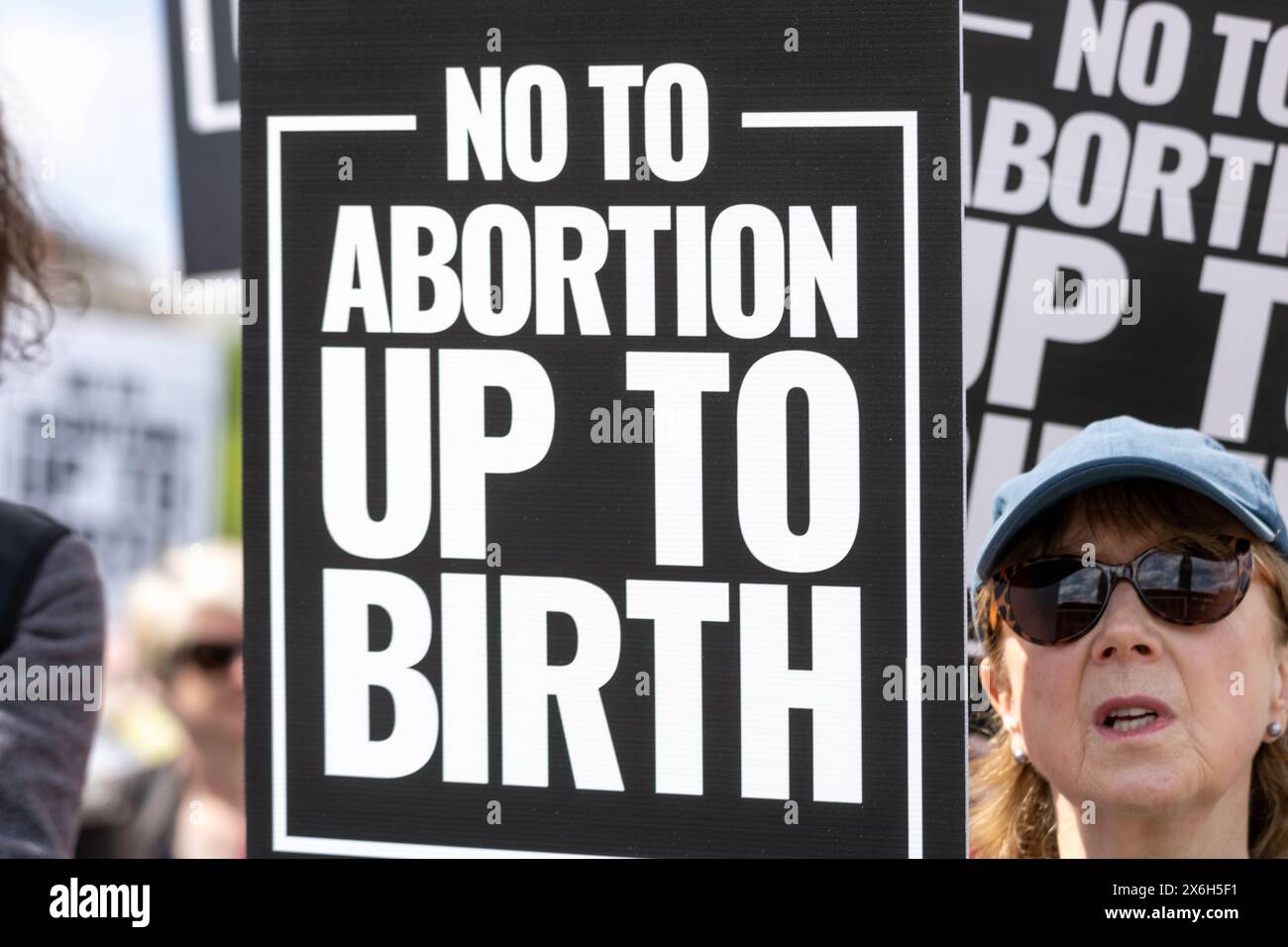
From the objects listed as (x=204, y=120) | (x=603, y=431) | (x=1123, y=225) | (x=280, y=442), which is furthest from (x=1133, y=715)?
(x=204, y=120)

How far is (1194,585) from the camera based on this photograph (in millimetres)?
1889

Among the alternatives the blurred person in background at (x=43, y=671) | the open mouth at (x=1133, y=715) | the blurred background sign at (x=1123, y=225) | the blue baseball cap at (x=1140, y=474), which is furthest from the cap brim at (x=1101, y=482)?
the blurred person in background at (x=43, y=671)

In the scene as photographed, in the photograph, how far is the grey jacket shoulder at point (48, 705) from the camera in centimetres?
186

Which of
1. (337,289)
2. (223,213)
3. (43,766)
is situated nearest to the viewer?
(43,766)

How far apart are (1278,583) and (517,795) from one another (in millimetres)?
1111

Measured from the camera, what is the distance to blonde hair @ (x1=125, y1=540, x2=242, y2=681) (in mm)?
2557

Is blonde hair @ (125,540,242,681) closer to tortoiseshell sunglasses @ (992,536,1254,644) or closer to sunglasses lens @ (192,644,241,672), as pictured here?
sunglasses lens @ (192,644,241,672)

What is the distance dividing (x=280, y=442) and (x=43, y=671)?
45cm

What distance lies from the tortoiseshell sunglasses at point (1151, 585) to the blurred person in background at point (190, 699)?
1435 millimetres

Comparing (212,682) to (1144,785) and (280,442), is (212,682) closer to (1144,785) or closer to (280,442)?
(280,442)

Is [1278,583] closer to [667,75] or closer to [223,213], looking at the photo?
[667,75]

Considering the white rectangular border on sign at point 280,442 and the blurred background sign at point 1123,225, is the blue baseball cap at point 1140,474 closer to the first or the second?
the blurred background sign at point 1123,225

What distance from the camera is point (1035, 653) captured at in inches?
76.9

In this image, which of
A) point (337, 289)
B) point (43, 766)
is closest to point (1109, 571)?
point (337, 289)
